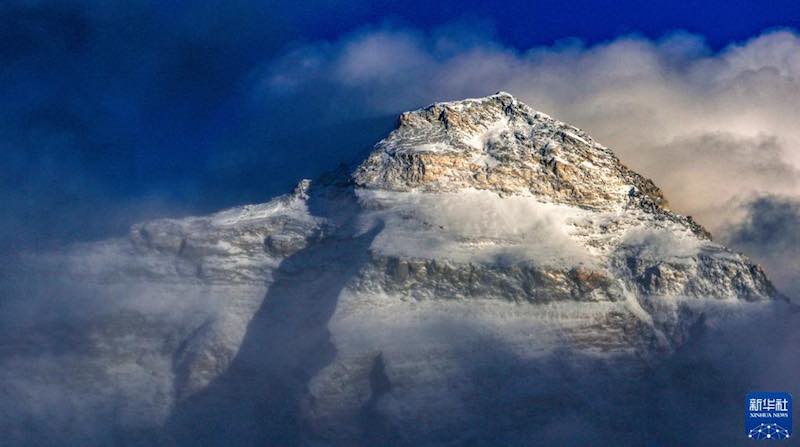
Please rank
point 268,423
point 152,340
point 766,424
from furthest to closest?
point 152,340 < point 268,423 < point 766,424

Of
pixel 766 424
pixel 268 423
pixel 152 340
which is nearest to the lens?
pixel 766 424

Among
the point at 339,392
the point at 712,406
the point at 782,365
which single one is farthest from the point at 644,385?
the point at 339,392

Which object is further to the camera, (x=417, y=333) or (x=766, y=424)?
(x=417, y=333)

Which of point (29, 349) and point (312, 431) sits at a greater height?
point (29, 349)

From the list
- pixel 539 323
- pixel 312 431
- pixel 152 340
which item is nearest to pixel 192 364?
pixel 152 340

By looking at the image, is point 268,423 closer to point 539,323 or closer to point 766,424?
point 539,323

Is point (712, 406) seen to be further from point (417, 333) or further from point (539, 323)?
point (417, 333)
